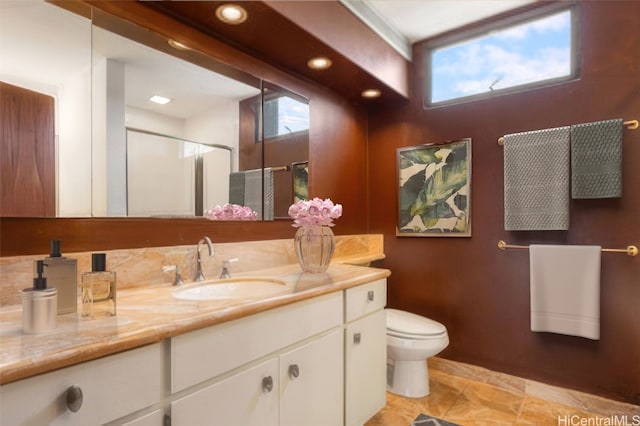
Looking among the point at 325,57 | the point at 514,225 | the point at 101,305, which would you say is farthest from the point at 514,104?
the point at 101,305

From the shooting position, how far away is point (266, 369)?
1.13m

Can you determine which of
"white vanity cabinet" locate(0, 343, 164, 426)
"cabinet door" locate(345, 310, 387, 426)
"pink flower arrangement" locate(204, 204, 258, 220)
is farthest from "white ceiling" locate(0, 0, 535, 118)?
"cabinet door" locate(345, 310, 387, 426)

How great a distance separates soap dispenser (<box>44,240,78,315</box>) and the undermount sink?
445 millimetres

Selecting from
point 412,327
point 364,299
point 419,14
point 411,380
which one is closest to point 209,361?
point 364,299

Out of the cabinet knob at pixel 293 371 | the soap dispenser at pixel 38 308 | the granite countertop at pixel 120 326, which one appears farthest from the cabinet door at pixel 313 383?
the soap dispenser at pixel 38 308

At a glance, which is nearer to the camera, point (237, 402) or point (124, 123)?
point (237, 402)

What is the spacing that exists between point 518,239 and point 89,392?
2246mm

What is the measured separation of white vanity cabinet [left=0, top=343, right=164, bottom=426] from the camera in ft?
2.12

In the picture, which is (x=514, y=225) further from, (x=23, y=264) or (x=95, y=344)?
(x=23, y=264)

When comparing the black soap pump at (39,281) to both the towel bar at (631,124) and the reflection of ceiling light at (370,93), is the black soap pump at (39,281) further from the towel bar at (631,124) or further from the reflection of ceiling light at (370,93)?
the towel bar at (631,124)

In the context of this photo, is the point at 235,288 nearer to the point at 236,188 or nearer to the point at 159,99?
the point at 236,188

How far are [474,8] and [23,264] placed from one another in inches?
104

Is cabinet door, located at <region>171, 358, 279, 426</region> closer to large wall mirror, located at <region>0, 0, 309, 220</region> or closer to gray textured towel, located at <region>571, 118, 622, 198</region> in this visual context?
large wall mirror, located at <region>0, 0, 309, 220</region>

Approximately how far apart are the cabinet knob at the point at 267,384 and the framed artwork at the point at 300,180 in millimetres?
1147
